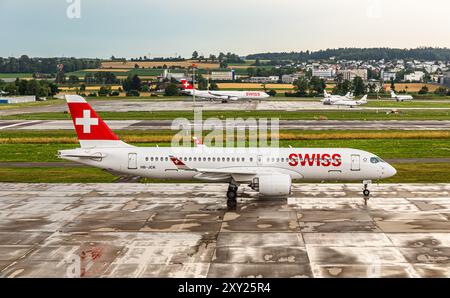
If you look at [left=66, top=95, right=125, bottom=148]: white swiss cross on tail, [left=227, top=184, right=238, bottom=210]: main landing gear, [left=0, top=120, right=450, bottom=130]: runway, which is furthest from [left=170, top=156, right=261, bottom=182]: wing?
[left=0, top=120, right=450, bottom=130]: runway

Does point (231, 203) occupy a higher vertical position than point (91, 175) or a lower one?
lower

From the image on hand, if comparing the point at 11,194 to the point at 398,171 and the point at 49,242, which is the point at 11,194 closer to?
the point at 49,242

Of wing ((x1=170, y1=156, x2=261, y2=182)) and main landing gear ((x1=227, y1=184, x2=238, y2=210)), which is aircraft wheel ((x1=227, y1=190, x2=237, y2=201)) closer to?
main landing gear ((x1=227, y1=184, x2=238, y2=210))

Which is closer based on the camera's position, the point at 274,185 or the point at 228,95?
the point at 274,185

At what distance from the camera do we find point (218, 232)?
1155 inches

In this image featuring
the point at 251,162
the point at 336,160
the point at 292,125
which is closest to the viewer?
the point at 251,162

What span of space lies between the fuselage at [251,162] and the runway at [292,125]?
45002 millimetres

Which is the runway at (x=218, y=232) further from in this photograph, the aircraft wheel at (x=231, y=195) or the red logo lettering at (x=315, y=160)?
the red logo lettering at (x=315, y=160)

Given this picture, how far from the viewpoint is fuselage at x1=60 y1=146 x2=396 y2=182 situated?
122 ft

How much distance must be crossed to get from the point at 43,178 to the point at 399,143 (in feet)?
145

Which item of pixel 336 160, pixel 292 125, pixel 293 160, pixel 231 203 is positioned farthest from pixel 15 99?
pixel 336 160

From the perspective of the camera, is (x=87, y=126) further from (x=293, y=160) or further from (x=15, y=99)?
(x=15, y=99)

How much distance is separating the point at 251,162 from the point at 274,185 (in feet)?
11.3

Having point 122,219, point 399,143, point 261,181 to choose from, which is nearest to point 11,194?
point 122,219
